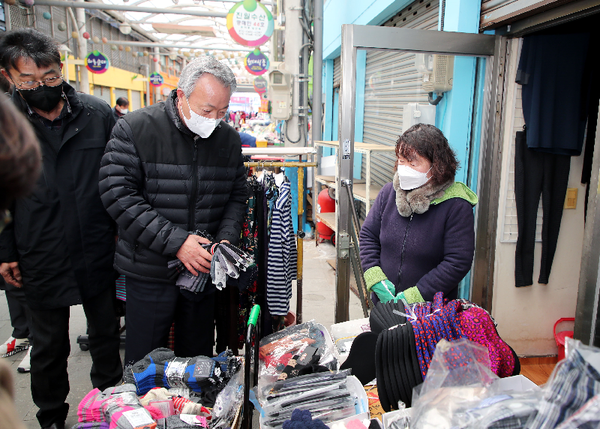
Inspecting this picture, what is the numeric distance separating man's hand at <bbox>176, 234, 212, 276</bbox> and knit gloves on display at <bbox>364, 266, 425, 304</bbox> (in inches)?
30.7

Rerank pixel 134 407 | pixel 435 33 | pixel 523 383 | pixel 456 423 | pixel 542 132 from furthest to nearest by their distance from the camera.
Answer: pixel 542 132 → pixel 435 33 → pixel 134 407 → pixel 523 383 → pixel 456 423

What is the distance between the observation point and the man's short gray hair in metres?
1.91

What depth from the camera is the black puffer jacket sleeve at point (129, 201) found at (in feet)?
6.22

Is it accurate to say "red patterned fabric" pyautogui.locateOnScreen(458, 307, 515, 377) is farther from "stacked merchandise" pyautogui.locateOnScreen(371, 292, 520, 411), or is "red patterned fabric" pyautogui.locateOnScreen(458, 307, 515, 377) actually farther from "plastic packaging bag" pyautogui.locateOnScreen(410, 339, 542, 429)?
"plastic packaging bag" pyautogui.locateOnScreen(410, 339, 542, 429)

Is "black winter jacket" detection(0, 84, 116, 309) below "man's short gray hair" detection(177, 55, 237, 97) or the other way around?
below

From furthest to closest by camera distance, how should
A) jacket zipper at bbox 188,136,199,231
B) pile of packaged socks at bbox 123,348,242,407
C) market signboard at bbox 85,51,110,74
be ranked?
market signboard at bbox 85,51,110,74, jacket zipper at bbox 188,136,199,231, pile of packaged socks at bbox 123,348,242,407

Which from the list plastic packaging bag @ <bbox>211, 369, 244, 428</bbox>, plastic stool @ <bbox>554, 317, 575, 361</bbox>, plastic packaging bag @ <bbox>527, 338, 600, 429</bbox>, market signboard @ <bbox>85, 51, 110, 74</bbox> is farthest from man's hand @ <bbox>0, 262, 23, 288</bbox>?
market signboard @ <bbox>85, 51, 110, 74</bbox>

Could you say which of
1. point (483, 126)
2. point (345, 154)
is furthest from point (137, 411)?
point (483, 126)

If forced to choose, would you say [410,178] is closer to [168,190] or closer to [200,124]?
[200,124]

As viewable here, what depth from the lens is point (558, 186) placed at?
2879 mm

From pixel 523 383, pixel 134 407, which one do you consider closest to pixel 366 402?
pixel 523 383

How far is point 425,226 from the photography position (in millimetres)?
2002

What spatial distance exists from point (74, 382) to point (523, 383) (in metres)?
2.78

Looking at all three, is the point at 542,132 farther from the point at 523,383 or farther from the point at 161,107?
the point at 161,107
